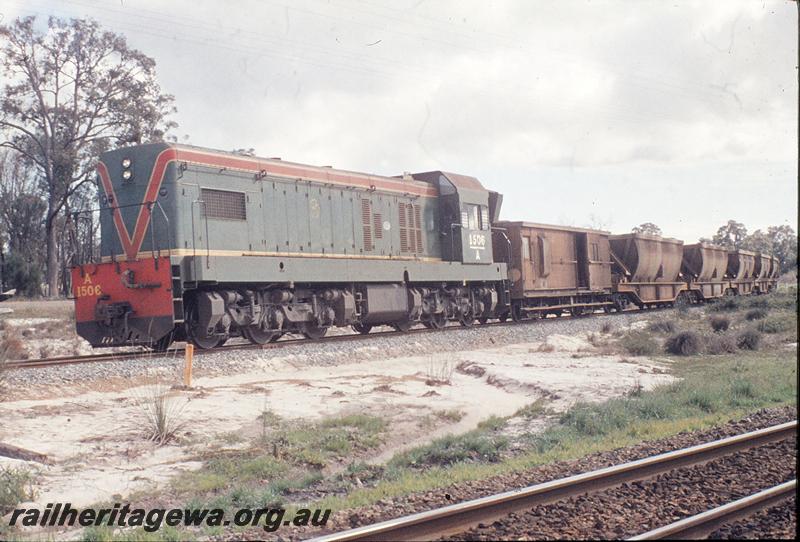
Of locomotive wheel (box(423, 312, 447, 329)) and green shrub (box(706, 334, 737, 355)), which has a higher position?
locomotive wheel (box(423, 312, 447, 329))

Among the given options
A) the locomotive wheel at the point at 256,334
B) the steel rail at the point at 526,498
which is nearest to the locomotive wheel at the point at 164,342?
the locomotive wheel at the point at 256,334

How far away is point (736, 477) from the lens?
679 cm

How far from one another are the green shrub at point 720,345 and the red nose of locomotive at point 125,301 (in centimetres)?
1322

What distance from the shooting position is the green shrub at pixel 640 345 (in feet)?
63.9

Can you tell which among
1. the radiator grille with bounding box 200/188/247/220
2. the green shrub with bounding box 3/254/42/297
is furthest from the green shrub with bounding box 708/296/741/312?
the green shrub with bounding box 3/254/42/297

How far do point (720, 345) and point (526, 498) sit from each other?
15.2 metres

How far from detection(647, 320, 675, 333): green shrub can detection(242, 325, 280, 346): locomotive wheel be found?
1283 cm

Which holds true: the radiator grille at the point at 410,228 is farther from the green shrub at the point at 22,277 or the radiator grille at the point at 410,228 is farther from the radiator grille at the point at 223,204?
the green shrub at the point at 22,277

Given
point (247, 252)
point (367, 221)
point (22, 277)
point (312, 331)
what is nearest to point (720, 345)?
point (367, 221)

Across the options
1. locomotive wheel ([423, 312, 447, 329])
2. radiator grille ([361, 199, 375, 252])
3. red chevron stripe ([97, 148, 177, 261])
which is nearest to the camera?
red chevron stripe ([97, 148, 177, 261])

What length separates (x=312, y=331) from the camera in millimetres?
17547

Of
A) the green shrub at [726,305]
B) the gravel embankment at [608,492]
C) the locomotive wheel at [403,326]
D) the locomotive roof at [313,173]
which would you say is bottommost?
the gravel embankment at [608,492]

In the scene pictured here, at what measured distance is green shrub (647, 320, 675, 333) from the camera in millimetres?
23438

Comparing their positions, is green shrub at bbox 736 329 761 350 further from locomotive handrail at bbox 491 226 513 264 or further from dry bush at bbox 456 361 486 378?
dry bush at bbox 456 361 486 378
